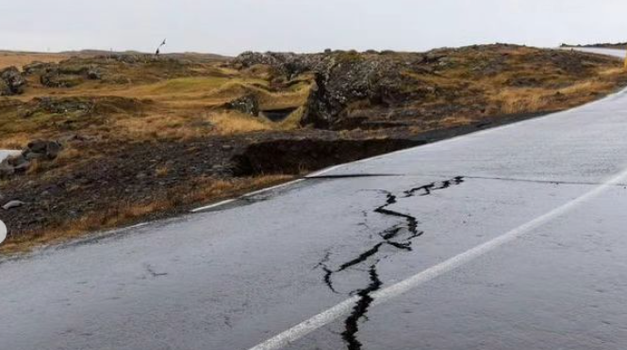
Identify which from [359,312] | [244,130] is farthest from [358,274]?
[244,130]

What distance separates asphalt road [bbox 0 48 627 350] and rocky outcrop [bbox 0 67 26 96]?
7256 centimetres

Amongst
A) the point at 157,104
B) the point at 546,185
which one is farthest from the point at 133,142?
the point at 157,104

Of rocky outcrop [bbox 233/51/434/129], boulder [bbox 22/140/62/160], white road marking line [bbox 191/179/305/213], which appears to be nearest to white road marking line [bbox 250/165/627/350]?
white road marking line [bbox 191/179/305/213]

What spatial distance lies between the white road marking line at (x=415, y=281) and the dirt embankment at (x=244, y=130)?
15.7 ft

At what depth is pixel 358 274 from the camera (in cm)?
537

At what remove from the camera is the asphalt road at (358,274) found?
4.17m

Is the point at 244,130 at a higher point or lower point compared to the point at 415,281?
lower

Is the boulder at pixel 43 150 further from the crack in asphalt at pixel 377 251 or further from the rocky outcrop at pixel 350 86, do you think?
the crack in asphalt at pixel 377 251

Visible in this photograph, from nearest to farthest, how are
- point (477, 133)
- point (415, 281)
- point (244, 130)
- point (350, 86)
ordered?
point (415, 281)
point (477, 133)
point (244, 130)
point (350, 86)

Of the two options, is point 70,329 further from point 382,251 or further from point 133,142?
point 133,142

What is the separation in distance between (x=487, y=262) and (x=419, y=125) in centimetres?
1415

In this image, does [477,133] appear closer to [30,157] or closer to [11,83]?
[30,157]

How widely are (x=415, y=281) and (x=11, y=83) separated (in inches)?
3141

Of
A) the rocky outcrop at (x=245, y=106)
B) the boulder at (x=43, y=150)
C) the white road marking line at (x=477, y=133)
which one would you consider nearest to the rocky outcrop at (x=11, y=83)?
the rocky outcrop at (x=245, y=106)
